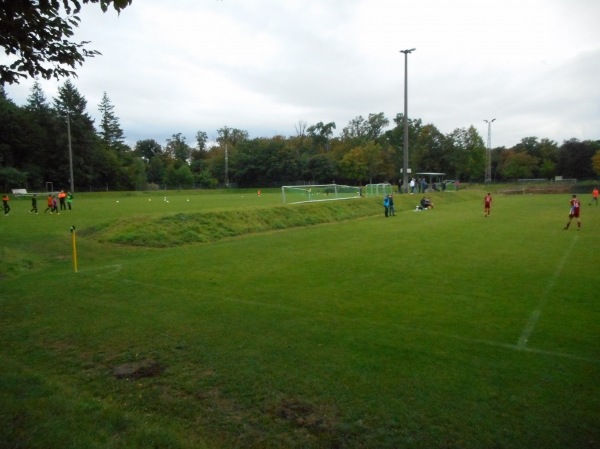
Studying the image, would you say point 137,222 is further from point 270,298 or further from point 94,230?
point 270,298

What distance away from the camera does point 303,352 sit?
6398 millimetres

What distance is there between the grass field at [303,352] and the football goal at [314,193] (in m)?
19.3

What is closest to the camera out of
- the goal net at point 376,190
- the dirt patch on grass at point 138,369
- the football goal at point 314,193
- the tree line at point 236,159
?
the dirt patch on grass at point 138,369

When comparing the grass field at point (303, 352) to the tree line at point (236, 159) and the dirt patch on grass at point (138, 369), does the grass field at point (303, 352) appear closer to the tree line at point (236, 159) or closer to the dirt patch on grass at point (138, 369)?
the dirt patch on grass at point (138, 369)

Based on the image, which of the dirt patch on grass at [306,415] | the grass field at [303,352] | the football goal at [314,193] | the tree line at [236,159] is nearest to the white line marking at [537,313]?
the grass field at [303,352]

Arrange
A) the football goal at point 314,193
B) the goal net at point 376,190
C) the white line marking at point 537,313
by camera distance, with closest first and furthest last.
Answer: the white line marking at point 537,313 < the football goal at point 314,193 < the goal net at point 376,190

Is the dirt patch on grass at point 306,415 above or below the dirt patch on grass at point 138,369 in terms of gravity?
below

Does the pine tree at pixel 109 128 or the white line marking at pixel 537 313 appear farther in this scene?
the pine tree at pixel 109 128

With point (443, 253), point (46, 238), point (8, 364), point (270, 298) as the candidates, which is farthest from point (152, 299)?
point (46, 238)

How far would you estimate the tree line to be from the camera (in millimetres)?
71312

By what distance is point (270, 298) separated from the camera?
9375 mm

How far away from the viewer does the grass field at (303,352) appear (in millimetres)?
4441

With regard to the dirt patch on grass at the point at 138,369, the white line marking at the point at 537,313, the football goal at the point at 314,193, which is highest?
the football goal at the point at 314,193

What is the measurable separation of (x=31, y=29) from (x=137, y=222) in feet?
48.2
